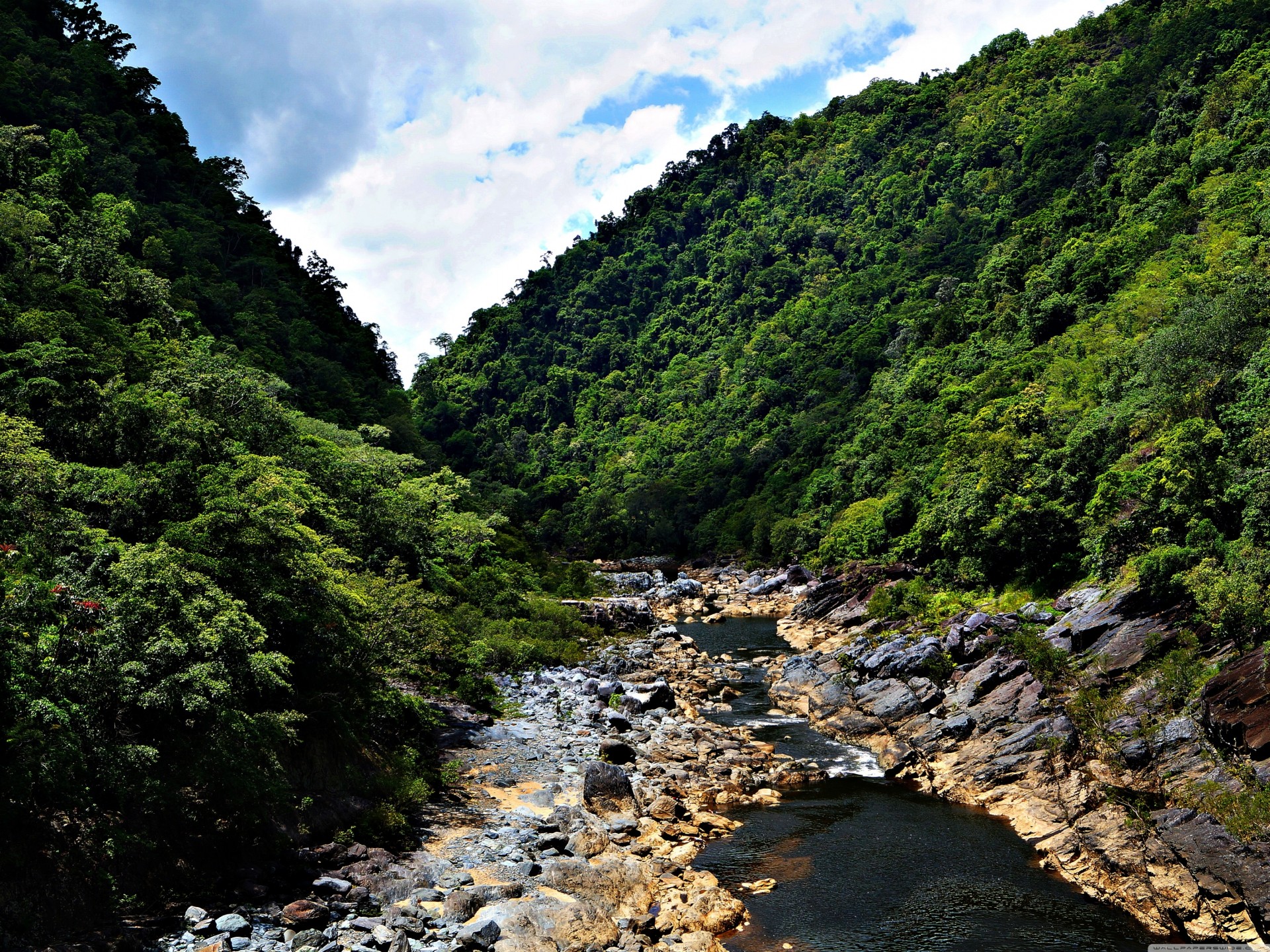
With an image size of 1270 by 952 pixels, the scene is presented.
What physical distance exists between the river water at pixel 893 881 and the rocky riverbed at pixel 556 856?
869mm

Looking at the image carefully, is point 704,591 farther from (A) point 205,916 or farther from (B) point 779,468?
(A) point 205,916

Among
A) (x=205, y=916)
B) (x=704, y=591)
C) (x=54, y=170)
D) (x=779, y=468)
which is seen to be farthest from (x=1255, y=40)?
(x=205, y=916)

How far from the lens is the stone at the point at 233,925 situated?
12.4 m

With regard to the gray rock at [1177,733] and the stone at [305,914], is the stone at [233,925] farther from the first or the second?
the gray rock at [1177,733]

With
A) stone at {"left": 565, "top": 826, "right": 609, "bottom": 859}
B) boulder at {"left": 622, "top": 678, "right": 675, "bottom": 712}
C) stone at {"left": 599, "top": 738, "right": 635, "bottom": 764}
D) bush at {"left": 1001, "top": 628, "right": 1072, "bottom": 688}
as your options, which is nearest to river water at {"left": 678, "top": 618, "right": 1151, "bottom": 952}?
stone at {"left": 565, "top": 826, "right": 609, "bottom": 859}

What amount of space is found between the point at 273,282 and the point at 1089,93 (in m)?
110

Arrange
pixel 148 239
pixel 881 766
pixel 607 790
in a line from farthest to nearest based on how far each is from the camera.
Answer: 1. pixel 148 239
2. pixel 881 766
3. pixel 607 790

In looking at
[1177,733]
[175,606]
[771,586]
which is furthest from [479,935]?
[771,586]

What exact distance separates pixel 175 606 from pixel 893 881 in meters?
16.3

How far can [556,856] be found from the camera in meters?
17.5

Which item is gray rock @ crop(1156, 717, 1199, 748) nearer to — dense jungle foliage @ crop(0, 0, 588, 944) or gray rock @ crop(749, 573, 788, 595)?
dense jungle foliage @ crop(0, 0, 588, 944)

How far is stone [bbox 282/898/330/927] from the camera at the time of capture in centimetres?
1324

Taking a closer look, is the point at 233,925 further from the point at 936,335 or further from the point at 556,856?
the point at 936,335

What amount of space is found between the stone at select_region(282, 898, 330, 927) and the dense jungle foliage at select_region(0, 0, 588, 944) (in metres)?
1.40
